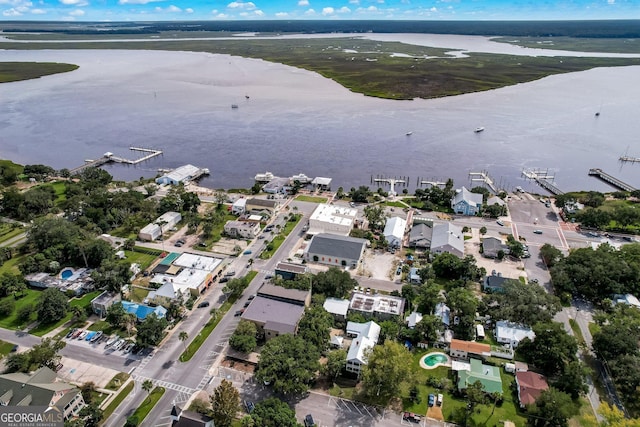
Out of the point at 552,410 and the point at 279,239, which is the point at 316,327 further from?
the point at 279,239

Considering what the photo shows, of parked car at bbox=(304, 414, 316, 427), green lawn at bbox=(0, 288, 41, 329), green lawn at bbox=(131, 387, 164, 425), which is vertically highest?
parked car at bbox=(304, 414, 316, 427)

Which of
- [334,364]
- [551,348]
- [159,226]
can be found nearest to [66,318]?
[159,226]

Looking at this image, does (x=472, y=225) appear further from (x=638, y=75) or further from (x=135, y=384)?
(x=638, y=75)

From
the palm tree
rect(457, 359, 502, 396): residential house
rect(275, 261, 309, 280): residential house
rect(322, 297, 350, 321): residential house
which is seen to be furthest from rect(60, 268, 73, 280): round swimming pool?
rect(457, 359, 502, 396): residential house

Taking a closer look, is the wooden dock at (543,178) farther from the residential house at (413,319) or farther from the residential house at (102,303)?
the residential house at (102,303)

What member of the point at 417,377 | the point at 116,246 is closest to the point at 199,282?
the point at 116,246

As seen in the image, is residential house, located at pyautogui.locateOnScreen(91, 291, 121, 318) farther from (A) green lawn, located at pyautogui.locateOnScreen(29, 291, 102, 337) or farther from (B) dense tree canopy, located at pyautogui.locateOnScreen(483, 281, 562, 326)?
(B) dense tree canopy, located at pyautogui.locateOnScreen(483, 281, 562, 326)
